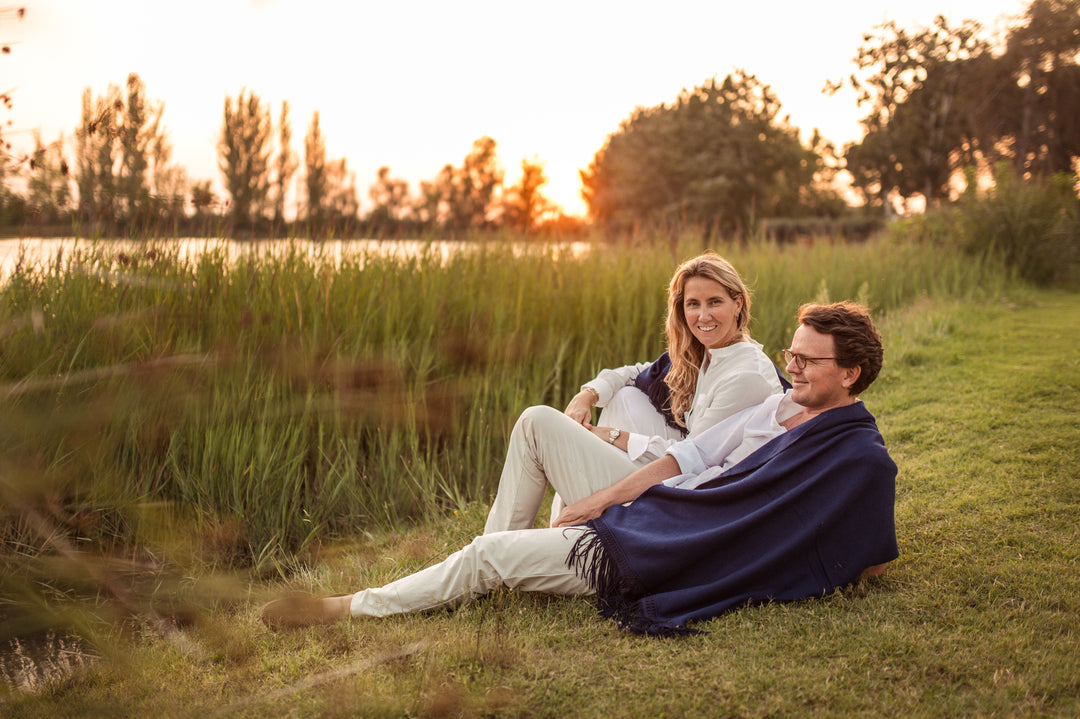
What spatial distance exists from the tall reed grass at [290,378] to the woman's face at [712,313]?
187 cm

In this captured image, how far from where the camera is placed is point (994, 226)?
1115cm

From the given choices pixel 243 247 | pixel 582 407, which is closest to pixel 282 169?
pixel 243 247

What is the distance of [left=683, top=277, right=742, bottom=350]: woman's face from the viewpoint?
3240 mm

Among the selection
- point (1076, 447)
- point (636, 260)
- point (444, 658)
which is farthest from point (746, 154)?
point (444, 658)

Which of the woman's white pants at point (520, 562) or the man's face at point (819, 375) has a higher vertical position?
the man's face at point (819, 375)

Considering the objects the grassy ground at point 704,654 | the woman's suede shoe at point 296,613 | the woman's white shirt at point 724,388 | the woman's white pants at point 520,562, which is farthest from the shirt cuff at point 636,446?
the woman's suede shoe at point 296,613

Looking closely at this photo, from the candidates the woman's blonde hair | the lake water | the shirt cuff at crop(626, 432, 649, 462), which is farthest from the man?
the lake water

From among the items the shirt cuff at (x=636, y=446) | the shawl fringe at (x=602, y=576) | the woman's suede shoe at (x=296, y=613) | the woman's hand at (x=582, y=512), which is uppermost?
the shirt cuff at (x=636, y=446)

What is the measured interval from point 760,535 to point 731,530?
0.12 m

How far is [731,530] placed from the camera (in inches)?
108

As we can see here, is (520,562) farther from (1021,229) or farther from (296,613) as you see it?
(1021,229)

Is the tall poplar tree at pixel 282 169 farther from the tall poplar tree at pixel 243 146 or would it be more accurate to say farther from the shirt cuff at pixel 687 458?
the shirt cuff at pixel 687 458

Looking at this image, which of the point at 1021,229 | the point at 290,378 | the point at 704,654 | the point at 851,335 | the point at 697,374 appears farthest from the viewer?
the point at 1021,229

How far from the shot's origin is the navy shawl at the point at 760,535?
2.72 meters
